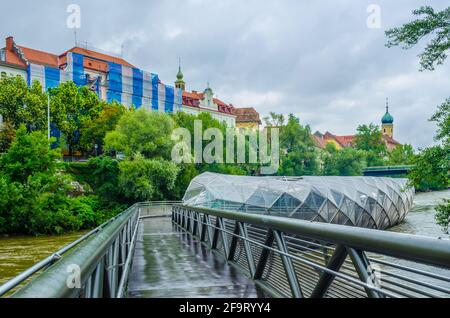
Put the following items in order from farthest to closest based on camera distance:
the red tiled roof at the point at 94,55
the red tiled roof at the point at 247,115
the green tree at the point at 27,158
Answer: the red tiled roof at the point at 247,115 → the red tiled roof at the point at 94,55 → the green tree at the point at 27,158

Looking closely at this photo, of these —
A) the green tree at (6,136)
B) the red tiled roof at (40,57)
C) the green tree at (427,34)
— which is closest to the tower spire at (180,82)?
the red tiled roof at (40,57)

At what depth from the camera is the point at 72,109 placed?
54.1 metres

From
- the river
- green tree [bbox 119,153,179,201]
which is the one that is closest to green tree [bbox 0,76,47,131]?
green tree [bbox 119,153,179,201]

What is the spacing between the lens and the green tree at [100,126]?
5159cm

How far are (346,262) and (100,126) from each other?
51.1 meters

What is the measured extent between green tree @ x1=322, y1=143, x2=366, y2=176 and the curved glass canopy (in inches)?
1201

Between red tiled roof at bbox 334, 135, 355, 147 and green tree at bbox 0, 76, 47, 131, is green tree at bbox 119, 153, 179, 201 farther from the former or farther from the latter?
red tiled roof at bbox 334, 135, 355, 147

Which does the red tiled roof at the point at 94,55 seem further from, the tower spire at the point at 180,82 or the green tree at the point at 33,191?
the green tree at the point at 33,191

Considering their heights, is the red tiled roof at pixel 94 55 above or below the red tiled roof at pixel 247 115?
above

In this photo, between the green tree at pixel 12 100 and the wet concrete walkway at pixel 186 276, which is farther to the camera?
the green tree at pixel 12 100

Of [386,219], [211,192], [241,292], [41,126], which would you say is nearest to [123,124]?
[41,126]

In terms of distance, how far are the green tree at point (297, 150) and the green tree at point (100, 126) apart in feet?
75.7
